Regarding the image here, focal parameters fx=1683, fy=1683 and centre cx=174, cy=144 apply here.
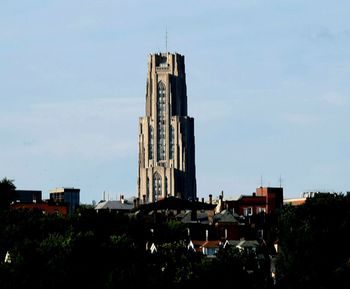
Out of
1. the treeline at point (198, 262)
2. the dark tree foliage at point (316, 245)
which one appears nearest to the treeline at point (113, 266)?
the treeline at point (198, 262)

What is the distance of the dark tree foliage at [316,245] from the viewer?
14505cm

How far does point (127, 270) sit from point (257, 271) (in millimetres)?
12298

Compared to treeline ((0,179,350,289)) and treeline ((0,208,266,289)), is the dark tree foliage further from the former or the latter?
treeline ((0,208,266,289))

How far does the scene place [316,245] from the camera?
150625mm

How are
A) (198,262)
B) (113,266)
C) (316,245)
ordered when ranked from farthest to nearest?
1. (113,266)
2. (198,262)
3. (316,245)

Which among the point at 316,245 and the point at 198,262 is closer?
the point at 316,245

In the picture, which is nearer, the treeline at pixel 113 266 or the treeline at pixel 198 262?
the treeline at pixel 198 262

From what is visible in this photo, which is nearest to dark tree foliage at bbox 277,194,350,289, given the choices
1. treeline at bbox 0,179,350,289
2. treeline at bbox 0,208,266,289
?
treeline at bbox 0,179,350,289

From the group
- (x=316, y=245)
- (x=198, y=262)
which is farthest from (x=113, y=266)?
(x=316, y=245)

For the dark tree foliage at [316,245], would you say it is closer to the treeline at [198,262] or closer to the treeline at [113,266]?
the treeline at [198,262]

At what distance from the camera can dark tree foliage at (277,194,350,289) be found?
476 ft

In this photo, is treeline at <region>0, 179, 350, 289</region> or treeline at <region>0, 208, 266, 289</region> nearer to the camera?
treeline at <region>0, 179, 350, 289</region>

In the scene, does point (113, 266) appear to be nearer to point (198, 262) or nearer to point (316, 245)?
point (198, 262)

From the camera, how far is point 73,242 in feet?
538
